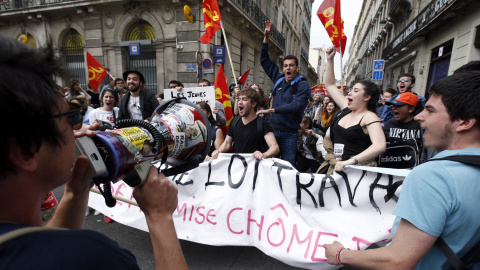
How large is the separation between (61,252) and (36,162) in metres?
0.20

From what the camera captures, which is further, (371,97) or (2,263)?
(371,97)

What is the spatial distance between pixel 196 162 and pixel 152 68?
1269 centimetres

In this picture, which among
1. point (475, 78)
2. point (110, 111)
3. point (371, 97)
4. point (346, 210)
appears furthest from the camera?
point (110, 111)

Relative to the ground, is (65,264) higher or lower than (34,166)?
lower

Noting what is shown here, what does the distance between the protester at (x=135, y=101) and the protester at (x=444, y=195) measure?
3679 millimetres

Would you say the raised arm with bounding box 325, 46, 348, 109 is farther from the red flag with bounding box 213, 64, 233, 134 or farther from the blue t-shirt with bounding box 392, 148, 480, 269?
the red flag with bounding box 213, 64, 233, 134

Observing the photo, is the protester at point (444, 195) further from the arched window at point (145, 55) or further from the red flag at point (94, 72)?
the arched window at point (145, 55)

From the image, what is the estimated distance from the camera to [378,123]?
2.34 m

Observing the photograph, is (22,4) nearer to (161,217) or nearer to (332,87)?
(332,87)

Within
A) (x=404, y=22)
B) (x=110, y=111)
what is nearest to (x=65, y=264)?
(x=110, y=111)

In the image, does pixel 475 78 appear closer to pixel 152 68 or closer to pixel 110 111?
pixel 110 111

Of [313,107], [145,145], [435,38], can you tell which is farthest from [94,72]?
[435,38]

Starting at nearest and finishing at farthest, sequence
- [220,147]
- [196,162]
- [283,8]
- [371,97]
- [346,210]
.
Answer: [196,162] < [346,210] < [371,97] < [220,147] < [283,8]

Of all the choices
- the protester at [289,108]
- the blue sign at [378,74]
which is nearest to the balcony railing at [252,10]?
the blue sign at [378,74]
